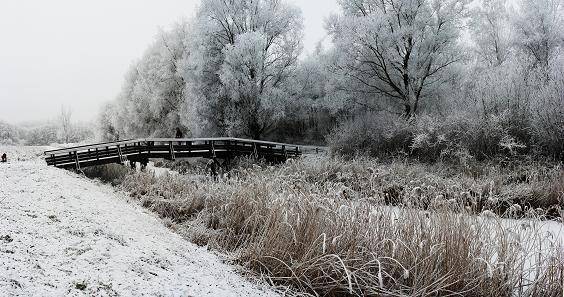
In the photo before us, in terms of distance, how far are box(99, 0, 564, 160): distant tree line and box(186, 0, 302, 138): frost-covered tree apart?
7 centimetres

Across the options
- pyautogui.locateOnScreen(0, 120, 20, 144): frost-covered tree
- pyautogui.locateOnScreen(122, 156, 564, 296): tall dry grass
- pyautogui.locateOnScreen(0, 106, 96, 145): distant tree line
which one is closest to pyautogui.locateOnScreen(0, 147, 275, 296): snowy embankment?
pyautogui.locateOnScreen(122, 156, 564, 296): tall dry grass

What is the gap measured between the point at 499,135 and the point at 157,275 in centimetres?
1377

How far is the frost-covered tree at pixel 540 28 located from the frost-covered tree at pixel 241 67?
14148mm

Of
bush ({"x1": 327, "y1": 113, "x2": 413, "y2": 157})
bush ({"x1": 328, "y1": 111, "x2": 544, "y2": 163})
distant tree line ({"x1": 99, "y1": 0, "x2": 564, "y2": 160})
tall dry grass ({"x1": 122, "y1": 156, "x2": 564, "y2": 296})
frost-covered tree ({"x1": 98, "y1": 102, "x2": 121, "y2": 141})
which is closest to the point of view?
tall dry grass ({"x1": 122, "y1": 156, "x2": 564, "y2": 296})

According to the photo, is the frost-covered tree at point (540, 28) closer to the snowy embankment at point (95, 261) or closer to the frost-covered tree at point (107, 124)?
the snowy embankment at point (95, 261)

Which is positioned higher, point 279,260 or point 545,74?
point 545,74

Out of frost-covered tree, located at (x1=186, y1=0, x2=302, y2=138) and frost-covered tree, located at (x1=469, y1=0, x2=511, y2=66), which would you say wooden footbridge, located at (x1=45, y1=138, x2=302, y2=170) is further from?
frost-covered tree, located at (x1=469, y1=0, x2=511, y2=66)

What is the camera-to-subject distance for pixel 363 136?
59.7 ft

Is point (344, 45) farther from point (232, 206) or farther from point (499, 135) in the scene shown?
point (232, 206)

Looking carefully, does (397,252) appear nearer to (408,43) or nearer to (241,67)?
(408,43)

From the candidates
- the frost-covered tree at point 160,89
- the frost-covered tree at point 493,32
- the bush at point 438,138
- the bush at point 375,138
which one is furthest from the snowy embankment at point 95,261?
the frost-covered tree at point 493,32

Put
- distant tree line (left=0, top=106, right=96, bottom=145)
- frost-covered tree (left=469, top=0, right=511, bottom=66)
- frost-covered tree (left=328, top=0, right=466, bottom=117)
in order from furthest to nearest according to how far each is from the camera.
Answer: distant tree line (left=0, top=106, right=96, bottom=145) < frost-covered tree (left=469, top=0, right=511, bottom=66) < frost-covered tree (left=328, top=0, right=466, bottom=117)

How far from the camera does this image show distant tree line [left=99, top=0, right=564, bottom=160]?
1462 cm

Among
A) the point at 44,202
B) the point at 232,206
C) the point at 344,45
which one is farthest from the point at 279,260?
the point at 344,45
